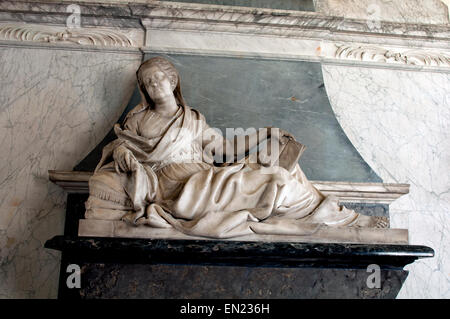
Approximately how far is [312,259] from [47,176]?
7.76ft

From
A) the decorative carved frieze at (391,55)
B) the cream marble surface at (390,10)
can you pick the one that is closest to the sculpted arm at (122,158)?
the decorative carved frieze at (391,55)

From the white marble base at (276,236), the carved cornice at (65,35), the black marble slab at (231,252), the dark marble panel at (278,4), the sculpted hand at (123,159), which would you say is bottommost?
the black marble slab at (231,252)

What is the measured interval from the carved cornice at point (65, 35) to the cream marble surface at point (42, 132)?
0.35 ft

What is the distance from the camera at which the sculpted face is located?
338cm

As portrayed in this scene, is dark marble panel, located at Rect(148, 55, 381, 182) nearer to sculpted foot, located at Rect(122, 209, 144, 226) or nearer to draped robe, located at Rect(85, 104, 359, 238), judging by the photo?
draped robe, located at Rect(85, 104, 359, 238)

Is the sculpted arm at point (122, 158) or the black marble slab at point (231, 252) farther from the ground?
the sculpted arm at point (122, 158)

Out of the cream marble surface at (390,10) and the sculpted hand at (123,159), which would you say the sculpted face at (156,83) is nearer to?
the sculpted hand at (123,159)

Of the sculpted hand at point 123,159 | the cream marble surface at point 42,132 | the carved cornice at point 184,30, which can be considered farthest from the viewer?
the carved cornice at point 184,30

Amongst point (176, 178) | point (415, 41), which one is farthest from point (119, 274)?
point (415, 41)

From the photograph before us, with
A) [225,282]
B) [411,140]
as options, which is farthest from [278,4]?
[225,282]

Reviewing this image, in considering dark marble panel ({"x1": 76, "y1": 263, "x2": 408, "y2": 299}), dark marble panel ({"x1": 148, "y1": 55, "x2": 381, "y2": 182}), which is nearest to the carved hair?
dark marble panel ({"x1": 148, "y1": 55, "x2": 381, "y2": 182})

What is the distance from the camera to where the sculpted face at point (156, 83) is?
338 cm

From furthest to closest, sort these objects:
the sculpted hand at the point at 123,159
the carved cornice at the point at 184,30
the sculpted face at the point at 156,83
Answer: the carved cornice at the point at 184,30, the sculpted face at the point at 156,83, the sculpted hand at the point at 123,159
